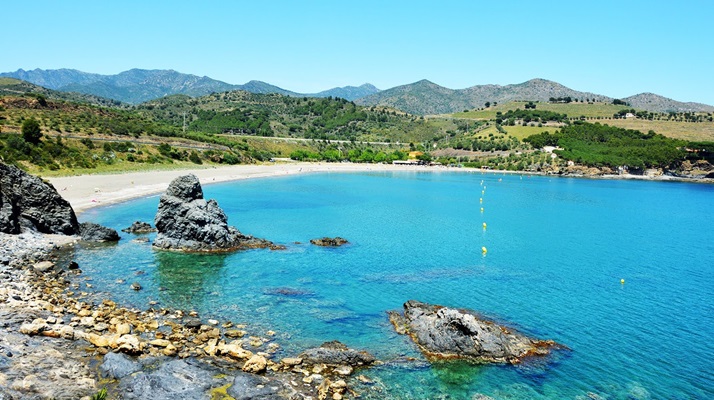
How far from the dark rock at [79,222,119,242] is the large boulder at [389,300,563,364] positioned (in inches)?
948

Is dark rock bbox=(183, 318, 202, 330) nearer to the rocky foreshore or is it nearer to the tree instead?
the rocky foreshore

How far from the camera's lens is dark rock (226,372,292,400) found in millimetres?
14039

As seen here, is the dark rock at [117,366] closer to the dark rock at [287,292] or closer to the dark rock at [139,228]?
the dark rock at [287,292]

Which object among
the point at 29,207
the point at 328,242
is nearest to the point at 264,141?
the point at 328,242

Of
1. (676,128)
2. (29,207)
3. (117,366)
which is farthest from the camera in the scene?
(676,128)

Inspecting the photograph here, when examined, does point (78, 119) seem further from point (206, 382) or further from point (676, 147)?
point (676, 147)

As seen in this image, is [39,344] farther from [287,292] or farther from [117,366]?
[287,292]

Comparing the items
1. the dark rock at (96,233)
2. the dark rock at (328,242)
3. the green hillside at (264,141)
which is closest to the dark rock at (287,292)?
the dark rock at (328,242)

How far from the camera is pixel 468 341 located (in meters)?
18.7

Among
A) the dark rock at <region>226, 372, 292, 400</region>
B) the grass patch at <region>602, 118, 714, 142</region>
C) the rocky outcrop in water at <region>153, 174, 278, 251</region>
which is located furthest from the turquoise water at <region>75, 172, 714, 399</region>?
the grass patch at <region>602, 118, 714, 142</region>

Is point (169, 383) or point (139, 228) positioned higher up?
point (139, 228)

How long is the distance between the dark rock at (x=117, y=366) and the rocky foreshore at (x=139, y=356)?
3 cm

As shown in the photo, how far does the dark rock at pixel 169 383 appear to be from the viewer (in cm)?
1345

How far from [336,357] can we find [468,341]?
5.30 metres
